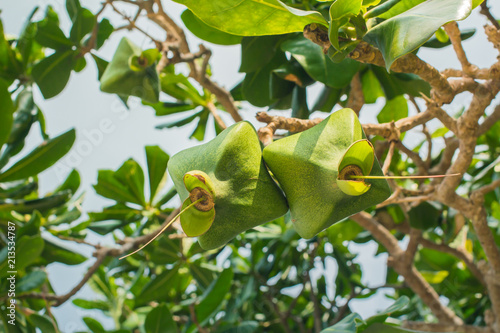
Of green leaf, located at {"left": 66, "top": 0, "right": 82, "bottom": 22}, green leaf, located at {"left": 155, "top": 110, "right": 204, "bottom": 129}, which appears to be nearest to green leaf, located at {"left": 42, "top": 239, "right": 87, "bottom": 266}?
green leaf, located at {"left": 155, "top": 110, "right": 204, "bottom": 129}

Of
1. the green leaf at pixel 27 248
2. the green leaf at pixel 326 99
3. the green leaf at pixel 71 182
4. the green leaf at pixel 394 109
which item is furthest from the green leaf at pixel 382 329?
the green leaf at pixel 71 182

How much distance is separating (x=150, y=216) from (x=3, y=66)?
2.62ft

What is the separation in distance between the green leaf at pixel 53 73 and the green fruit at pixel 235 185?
1060 mm

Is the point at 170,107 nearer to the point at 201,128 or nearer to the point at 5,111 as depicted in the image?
the point at 201,128

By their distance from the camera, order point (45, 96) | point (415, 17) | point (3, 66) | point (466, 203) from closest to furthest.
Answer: point (415, 17) → point (466, 203) → point (45, 96) → point (3, 66)

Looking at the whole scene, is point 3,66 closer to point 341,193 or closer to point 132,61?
point 132,61

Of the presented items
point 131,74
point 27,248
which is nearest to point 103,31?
point 131,74

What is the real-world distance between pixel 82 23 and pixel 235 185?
3.74 ft

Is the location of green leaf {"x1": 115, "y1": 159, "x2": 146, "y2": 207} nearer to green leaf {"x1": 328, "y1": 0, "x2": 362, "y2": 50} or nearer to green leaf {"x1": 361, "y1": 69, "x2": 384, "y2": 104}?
green leaf {"x1": 361, "y1": 69, "x2": 384, "y2": 104}

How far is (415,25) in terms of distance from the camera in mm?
620

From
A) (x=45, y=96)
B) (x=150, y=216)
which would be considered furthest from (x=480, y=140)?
(x=45, y=96)

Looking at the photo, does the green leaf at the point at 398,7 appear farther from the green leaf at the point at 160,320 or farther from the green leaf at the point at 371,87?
the green leaf at the point at 160,320

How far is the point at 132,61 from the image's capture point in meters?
1.21

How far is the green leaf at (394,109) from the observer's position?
4.77ft
